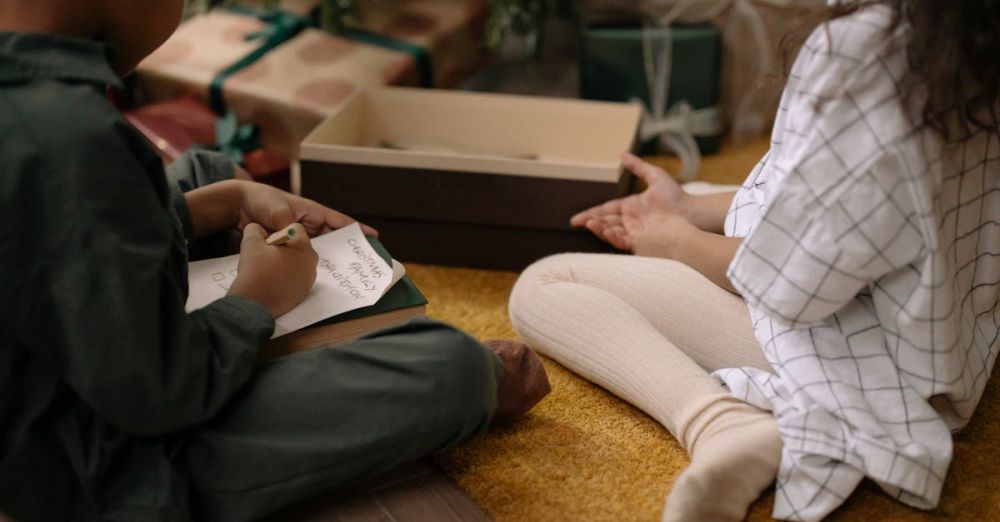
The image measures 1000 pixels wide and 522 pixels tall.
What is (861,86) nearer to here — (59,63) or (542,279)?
(542,279)

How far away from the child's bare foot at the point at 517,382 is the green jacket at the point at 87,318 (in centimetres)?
25

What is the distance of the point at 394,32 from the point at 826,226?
3.29ft

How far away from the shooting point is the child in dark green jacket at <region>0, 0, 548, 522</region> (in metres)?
0.67

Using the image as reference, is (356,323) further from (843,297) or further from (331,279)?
(843,297)

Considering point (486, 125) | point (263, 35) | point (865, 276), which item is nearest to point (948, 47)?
point (865, 276)

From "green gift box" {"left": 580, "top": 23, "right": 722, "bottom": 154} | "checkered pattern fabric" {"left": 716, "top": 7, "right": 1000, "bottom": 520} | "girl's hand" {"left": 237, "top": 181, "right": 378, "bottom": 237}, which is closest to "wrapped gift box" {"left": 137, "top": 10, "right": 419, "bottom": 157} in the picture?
"green gift box" {"left": 580, "top": 23, "right": 722, "bottom": 154}

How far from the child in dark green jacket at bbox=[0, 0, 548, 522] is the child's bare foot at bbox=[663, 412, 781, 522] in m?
0.17

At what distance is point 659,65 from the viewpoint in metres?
1.52

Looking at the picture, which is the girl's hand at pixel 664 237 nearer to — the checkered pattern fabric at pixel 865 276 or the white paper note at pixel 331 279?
the checkered pattern fabric at pixel 865 276

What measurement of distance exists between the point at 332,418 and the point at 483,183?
1.54ft

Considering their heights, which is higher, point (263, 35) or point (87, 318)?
point (87, 318)

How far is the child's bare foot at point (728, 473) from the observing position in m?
0.76

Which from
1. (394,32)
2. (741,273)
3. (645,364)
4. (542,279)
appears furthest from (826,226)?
(394,32)

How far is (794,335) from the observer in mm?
829
